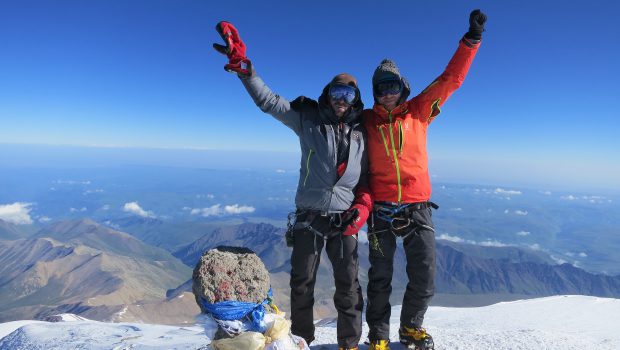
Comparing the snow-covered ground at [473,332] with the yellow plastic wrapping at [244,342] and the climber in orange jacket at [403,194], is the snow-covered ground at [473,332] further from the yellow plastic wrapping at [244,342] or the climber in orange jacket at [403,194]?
the yellow plastic wrapping at [244,342]

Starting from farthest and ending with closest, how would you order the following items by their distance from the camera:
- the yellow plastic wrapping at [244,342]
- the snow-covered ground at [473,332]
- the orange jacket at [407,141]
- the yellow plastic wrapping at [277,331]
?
the snow-covered ground at [473,332], the orange jacket at [407,141], the yellow plastic wrapping at [277,331], the yellow plastic wrapping at [244,342]

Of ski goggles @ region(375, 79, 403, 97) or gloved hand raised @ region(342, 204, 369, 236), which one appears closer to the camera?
gloved hand raised @ region(342, 204, 369, 236)

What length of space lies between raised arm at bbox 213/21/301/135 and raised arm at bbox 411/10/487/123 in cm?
256

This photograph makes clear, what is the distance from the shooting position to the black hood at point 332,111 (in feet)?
20.7

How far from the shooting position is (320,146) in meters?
6.20

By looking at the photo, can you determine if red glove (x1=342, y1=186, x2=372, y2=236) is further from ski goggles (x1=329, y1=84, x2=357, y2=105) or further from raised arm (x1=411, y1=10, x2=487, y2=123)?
raised arm (x1=411, y1=10, x2=487, y2=123)

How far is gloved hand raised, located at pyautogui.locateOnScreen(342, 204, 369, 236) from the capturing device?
6039 mm

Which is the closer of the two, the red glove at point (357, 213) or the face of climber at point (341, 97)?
the red glove at point (357, 213)

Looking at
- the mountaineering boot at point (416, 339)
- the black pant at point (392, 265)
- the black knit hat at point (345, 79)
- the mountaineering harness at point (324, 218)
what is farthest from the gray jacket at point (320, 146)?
the mountaineering boot at point (416, 339)

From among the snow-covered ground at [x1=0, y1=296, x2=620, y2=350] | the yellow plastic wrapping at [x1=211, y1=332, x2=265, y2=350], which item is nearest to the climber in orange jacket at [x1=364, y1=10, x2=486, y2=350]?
the snow-covered ground at [x1=0, y1=296, x2=620, y2=350]

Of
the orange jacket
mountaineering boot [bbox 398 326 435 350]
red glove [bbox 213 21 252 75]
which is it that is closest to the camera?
red glove [bbox 213 21 252 75]

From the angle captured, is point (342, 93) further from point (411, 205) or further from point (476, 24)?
point (476, 24)

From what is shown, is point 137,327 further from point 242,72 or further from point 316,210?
point 242,72

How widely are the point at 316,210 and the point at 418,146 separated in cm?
222
